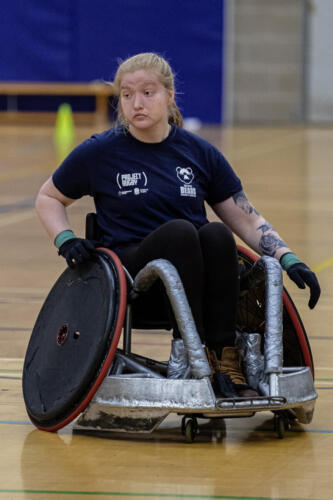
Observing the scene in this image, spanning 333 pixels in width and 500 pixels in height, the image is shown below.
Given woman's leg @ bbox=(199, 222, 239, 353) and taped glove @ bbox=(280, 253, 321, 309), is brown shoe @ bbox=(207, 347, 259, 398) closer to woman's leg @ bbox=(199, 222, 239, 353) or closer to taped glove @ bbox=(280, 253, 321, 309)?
woman's leg @ bbox=(199, 222, 239, 353)

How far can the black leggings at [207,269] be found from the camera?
10.2ft

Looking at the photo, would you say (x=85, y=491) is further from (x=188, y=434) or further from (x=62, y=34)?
(x=62, y=34)

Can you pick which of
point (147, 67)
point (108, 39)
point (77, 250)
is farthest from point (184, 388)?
point (108, 39)

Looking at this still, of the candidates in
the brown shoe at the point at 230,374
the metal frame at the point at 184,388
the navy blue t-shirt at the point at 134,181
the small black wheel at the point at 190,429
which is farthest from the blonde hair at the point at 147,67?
the small black wheel at the point at 190,429

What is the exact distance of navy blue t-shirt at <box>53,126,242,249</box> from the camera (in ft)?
11.1

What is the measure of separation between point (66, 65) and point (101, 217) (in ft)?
56.8

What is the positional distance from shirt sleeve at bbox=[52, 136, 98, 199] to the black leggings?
1.24 feet

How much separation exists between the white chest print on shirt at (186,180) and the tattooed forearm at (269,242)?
0.29m

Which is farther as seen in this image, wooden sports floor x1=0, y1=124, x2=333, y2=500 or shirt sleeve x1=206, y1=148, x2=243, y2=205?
shirt sleeve x1=206, y1=148, x2=243, y2=205

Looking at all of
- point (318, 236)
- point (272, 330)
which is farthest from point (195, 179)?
point (318, 236)

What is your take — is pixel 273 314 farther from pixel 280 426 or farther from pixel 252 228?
pixel 252 228

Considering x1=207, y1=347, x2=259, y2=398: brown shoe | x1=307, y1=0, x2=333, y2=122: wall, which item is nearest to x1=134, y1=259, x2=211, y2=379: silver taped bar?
x1=207, y1=347, x2=259, y2=398: brown shoe

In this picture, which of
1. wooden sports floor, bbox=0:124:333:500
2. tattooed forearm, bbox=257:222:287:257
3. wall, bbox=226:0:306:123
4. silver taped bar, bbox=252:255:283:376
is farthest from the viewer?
wall, bbox=226:0:306:123

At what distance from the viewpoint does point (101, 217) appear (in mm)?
3477
